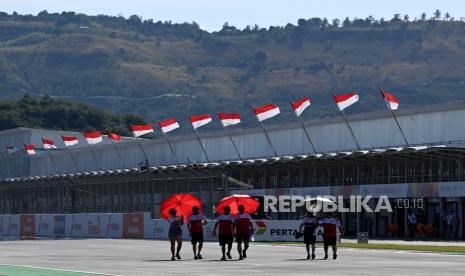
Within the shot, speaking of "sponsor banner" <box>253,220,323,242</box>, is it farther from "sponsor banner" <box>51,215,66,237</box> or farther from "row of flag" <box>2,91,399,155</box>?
"sponsor banner" <box>51,215,66,237</box>

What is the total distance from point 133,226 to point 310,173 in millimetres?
12807

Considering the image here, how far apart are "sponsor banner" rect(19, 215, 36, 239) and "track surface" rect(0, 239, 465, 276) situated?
28.0 m

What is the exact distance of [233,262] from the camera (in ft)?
117

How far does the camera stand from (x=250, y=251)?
44781 millimetres

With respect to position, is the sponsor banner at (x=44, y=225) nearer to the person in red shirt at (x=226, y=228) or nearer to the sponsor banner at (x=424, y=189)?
the sponsor banner at (x=424, y=189)

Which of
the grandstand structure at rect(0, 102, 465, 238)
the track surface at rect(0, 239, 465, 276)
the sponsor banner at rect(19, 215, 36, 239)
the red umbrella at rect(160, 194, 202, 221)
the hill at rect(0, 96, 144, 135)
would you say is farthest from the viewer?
the hill at rect(0, 96, 144, 135)

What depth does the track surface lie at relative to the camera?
30.4 meters

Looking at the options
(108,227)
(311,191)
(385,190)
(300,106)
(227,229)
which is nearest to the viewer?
(227,229)

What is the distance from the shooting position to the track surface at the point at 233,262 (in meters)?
30.4

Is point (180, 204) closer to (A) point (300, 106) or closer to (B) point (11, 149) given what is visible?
(A) point (300, 106)

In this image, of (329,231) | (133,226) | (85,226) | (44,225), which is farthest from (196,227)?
(44,225)

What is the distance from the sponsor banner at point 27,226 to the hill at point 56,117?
8486 cm

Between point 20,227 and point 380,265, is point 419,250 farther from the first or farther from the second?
point 20,227

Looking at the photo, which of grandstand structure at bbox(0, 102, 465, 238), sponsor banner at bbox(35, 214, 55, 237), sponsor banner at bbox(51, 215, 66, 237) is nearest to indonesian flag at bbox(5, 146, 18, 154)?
grandstand structure at bbox(0, 102, 465, 238)
